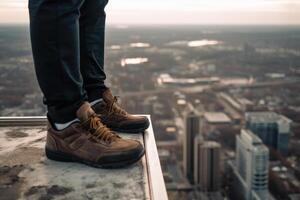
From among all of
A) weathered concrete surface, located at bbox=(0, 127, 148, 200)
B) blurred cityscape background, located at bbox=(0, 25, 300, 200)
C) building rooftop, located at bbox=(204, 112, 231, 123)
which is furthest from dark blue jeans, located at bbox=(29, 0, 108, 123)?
building rooftop, located at bbox=(204, 112, 231, 123)

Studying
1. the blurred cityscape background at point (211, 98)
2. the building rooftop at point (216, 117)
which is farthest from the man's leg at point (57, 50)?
the building rooftop at point (216, 117)

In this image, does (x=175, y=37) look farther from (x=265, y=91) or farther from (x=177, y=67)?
(x=265, y=91)

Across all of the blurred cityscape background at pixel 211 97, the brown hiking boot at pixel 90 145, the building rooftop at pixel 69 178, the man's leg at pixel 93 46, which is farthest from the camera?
the blurred cityscape background at pixel 211 97

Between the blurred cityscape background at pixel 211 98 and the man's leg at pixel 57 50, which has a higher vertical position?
the man's leg at pixel 57 50

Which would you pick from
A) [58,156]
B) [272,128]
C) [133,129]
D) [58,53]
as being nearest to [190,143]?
[272,128]

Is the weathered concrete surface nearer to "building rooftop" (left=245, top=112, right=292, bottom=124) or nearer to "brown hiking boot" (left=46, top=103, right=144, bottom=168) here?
"brown hiking boot" (left=46, top=103, right=144, bottom=168)

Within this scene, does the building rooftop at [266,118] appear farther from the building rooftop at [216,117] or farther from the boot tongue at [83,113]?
the boot tongue at [83,113]
